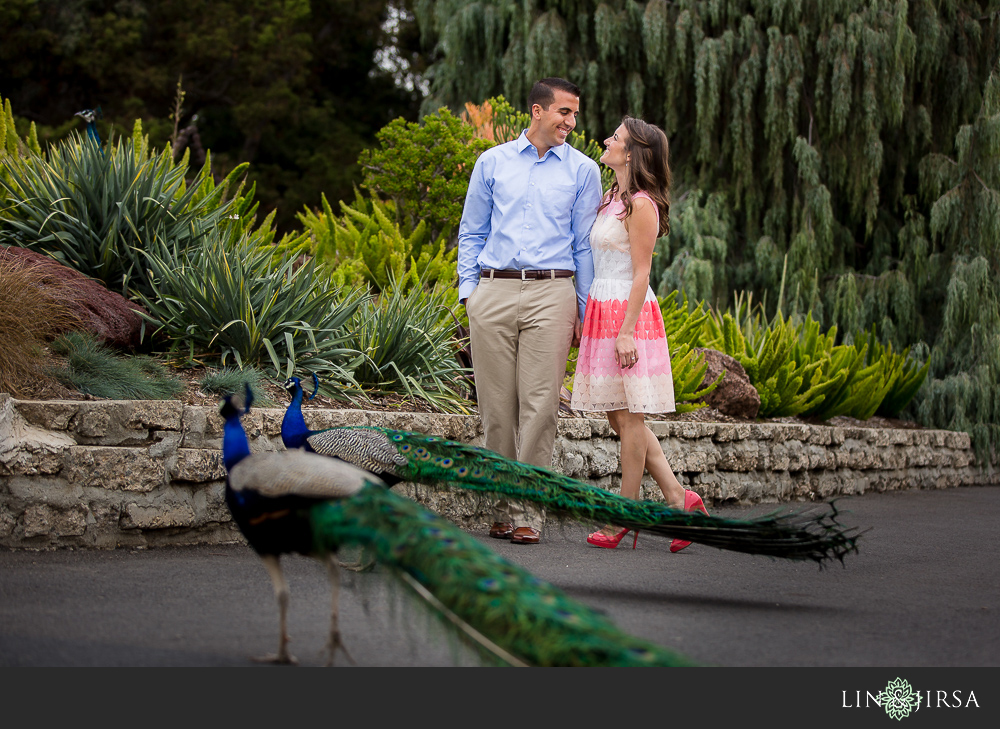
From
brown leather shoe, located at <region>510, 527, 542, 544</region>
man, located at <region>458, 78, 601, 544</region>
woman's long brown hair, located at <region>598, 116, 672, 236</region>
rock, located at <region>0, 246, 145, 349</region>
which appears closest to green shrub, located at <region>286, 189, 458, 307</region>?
rock, located at <region>0, 246, 145, 349</region>

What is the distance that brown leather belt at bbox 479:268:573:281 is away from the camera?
4.98 m

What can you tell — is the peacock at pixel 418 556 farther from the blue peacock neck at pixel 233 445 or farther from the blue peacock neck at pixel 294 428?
the blue peacock neck at pixel 294 428

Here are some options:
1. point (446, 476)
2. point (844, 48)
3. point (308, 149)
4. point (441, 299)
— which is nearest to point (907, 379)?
point (844, 48)

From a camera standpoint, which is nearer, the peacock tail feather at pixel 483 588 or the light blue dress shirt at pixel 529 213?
the peacock tail feather at pixel 483 588

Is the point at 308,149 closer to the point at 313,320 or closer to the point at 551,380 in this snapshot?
the point at 313,320

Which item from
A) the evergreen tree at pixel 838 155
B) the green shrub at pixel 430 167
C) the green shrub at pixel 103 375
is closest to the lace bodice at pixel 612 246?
the green shrub at pixel 103 375

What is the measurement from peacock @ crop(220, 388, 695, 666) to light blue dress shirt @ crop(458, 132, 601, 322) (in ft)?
7.51

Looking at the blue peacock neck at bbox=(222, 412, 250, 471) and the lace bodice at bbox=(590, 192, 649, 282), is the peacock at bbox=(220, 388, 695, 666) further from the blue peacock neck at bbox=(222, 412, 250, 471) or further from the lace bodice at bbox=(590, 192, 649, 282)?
the lace bodice at bbox=(590, 192, 649, 282)

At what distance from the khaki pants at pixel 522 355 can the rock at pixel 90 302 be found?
2225 millimetres

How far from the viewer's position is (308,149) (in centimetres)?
2159

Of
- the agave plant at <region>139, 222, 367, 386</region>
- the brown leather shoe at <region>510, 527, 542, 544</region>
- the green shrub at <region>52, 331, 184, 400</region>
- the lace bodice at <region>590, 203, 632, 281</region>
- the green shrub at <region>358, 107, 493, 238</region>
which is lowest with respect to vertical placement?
the brown leather shoe at <region>510, 527, 542, 544</region>

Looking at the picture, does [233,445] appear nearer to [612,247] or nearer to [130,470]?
[130,470]

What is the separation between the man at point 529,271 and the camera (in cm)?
498

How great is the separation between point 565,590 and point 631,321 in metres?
1.51
